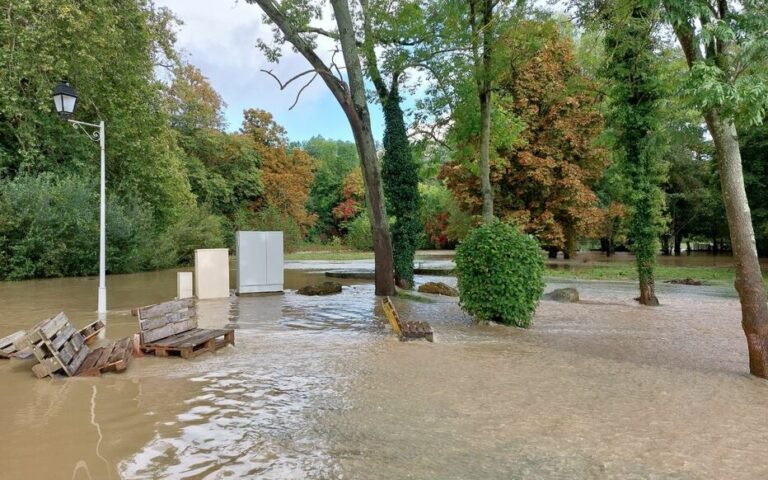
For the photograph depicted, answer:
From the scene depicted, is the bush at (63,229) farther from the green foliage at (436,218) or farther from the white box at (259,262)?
the green foliage at (436,218)

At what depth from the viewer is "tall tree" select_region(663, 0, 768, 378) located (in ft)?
18.4

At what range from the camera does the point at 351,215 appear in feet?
208

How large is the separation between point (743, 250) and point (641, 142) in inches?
303

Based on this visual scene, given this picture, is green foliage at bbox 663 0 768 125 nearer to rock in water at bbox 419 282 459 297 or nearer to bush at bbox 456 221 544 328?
bush at bbox 456 221 544 328

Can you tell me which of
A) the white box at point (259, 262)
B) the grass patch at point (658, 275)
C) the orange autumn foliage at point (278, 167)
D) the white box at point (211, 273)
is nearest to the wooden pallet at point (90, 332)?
the white box at point (211, 273)

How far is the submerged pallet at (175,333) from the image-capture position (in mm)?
7309

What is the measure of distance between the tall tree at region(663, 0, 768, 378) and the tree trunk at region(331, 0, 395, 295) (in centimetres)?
928

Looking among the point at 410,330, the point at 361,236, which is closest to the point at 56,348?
the point at 410,330

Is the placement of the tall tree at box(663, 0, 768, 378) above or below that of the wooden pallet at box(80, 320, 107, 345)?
above

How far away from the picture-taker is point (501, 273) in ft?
32.0

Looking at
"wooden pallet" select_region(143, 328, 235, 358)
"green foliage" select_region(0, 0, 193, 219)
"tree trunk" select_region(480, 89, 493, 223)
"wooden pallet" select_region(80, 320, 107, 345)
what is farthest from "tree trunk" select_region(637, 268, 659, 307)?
"green foliage" select_region(0, 0, 193, 219)

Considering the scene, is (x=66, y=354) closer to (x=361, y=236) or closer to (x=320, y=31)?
(x=320, y=31)

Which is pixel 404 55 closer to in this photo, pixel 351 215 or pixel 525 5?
pixel 525 5

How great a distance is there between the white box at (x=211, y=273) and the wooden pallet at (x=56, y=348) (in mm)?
7540
